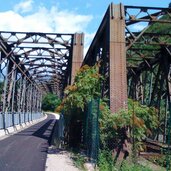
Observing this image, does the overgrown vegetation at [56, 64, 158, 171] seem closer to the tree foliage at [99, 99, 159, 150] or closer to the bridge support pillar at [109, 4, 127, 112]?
the tree foliage at [99, 99, 159, 150]

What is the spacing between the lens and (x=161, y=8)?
16750mm

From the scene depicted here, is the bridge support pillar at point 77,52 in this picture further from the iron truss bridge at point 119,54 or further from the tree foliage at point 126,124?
the tree foliage at point 126,124

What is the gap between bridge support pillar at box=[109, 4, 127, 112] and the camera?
1477 cm

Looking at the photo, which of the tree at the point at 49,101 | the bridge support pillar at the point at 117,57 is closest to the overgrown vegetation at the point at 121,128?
the bridge support pillar at the point at 117,57

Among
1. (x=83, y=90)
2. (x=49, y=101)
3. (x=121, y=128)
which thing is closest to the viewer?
(x=121, y=128)

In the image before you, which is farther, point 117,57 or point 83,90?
point 83,90

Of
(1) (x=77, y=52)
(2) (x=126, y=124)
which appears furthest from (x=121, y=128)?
(1) (x=77, y=52)

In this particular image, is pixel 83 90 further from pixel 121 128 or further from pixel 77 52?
pixel 77 52

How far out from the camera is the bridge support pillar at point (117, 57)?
14773mm

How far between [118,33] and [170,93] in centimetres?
743

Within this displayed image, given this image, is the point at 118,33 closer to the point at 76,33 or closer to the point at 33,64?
the point at 76,33

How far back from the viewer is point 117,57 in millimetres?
15305

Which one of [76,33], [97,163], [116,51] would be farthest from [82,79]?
[76,33]

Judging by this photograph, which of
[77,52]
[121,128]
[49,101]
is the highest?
[77,52]
